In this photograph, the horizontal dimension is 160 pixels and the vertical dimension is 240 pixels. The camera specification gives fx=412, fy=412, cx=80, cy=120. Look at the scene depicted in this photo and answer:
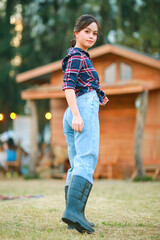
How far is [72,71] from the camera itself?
12.1 feet

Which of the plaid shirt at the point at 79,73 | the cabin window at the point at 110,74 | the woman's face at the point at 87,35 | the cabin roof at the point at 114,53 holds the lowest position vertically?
the plaid shirt at the point at 79,73

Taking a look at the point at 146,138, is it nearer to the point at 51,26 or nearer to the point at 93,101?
the point at 93,101

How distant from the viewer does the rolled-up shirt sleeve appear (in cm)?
367

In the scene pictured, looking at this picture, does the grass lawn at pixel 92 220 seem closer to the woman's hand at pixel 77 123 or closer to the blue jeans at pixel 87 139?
the blue jeans at pixel 87 139

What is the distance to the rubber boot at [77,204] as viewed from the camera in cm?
352

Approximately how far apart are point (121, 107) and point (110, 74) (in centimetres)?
123

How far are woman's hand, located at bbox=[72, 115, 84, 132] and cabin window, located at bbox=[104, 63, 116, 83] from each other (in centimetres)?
1085

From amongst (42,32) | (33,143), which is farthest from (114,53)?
(42,32)

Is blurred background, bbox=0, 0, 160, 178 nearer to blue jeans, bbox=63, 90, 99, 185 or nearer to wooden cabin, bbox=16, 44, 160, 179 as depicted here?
wooden cabin, bbox=16, 44, 160, 179

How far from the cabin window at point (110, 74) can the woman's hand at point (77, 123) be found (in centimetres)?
1085

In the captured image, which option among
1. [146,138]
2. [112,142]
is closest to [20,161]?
[112,142]

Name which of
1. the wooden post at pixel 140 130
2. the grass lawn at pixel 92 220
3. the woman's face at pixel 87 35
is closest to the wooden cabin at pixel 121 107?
the wooden post at pixel 140 130

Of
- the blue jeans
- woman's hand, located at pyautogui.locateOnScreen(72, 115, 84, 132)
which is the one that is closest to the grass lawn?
the blue jeans

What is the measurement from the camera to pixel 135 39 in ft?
83.5
